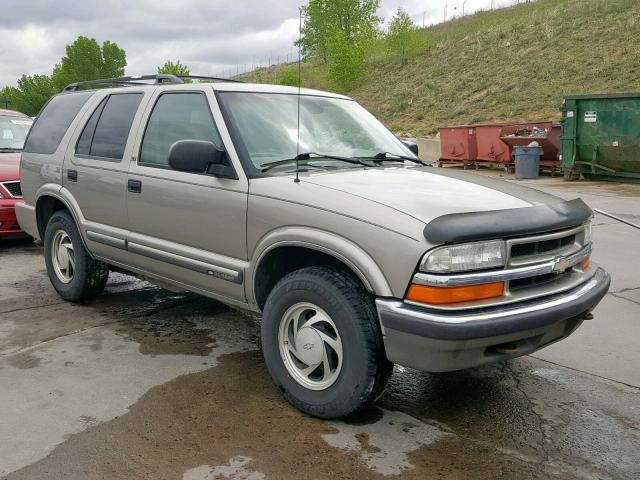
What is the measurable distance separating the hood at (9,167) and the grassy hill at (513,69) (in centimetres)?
2400

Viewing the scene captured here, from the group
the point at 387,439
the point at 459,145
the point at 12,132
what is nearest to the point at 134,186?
the point at 387,439

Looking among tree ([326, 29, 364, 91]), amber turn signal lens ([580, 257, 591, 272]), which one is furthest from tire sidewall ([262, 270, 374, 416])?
tree ([326, 29, 364, 91])

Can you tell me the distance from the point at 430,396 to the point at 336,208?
4.33ft

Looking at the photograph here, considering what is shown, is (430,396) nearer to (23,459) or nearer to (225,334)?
(225,334)

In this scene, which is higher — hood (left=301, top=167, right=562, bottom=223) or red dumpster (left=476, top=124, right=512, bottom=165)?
red dumpster (left=476, top=124, right=512, bottom=165)

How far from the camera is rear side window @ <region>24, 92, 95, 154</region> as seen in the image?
5539 millimetres

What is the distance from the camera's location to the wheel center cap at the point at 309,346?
336 cm

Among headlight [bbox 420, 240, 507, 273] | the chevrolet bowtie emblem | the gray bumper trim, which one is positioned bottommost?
the gray bumper trim

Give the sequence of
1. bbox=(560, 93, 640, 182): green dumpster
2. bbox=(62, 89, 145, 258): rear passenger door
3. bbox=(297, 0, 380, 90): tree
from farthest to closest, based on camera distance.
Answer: bbox=(297, 0, 380, 90): tree < bbox=(560, 93, 640, 182): green dumpster < bbox=(62, 89, 145, 258): rear passenger door

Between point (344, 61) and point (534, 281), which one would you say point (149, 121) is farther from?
point (344, 61)

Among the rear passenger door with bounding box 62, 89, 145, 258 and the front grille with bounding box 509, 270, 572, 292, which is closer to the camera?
the front grille with bounding box 509, 270, 572, 292

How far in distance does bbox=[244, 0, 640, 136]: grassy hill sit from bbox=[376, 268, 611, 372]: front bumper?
26.5m

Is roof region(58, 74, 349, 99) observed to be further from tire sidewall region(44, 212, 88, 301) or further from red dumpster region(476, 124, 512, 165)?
red dumpster region(476, 124, 512, 165)

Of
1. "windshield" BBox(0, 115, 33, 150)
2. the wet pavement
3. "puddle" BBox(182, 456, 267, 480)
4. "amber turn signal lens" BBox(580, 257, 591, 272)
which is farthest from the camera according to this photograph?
"windshield" BBox(0, 115, 33, 150)
